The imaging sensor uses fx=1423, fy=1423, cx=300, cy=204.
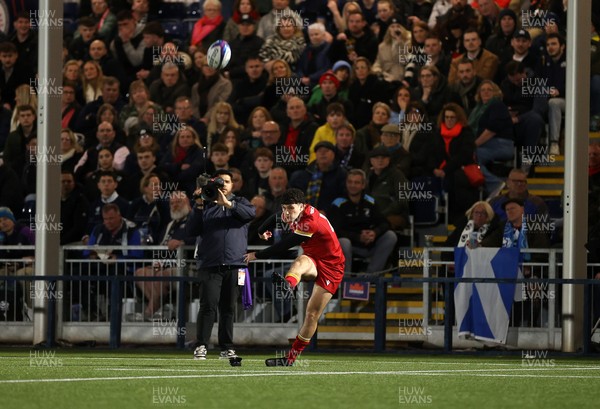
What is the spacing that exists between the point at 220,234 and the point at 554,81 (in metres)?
7.35

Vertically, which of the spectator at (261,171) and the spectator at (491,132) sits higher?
the spectator at (491,132)

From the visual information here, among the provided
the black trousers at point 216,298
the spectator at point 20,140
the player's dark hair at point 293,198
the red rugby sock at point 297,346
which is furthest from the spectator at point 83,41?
the red rugby sock at point 297,346

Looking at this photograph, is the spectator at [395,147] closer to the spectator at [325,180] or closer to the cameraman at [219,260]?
the spectator at [325,180]

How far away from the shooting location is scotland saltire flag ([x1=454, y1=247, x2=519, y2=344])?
18.5m

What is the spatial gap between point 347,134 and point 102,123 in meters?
4.29

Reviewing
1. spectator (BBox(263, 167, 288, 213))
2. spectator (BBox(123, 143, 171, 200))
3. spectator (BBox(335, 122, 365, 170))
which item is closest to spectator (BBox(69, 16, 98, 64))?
spectator (BBox(123, 143, 171, 200))

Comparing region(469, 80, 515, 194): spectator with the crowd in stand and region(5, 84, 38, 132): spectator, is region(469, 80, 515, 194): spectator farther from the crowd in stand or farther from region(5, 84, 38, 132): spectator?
region(5, 84, 38, 132): spectator

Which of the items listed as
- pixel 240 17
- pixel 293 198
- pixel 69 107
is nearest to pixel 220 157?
pixel 240 17

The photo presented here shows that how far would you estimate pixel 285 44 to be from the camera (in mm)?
22469

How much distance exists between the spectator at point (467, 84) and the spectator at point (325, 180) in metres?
2.13

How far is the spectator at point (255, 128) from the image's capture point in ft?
69.3

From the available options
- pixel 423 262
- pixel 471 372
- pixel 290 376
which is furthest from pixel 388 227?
pixel 290 376

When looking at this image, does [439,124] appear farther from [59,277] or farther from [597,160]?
[59,277]

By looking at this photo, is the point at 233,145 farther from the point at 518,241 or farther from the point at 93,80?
the point at 518,241
